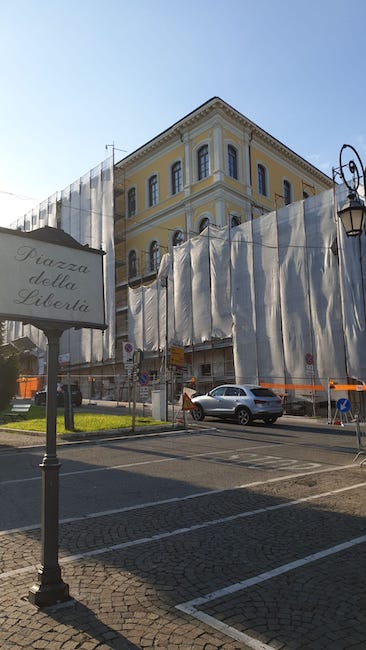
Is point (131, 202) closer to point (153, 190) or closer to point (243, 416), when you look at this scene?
point (153, 190)

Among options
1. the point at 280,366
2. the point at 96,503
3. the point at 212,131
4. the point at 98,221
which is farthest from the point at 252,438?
the point at 98,221

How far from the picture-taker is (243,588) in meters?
4.02

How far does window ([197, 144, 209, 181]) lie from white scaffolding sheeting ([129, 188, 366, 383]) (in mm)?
6643

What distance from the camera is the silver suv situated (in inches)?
757

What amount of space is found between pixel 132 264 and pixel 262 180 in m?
12.0

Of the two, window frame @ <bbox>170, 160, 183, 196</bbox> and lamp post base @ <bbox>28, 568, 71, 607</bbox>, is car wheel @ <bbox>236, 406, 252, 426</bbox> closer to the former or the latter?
lamp post base @ <bbox>28, 568, 71, 607</bbox>

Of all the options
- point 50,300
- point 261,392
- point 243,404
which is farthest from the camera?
point 261,392

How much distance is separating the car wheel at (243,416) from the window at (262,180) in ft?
A: 76.3

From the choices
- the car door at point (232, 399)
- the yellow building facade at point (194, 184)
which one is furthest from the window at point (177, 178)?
the car door at point (232, 399)

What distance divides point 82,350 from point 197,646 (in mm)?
38750

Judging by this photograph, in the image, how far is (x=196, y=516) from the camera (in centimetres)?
634

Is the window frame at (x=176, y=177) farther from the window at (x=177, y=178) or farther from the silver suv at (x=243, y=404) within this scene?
the silver suv at (x=243, y=404)

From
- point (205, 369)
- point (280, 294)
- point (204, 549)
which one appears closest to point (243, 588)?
point (204, 549)

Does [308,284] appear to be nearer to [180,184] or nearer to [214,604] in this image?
[180,184]
